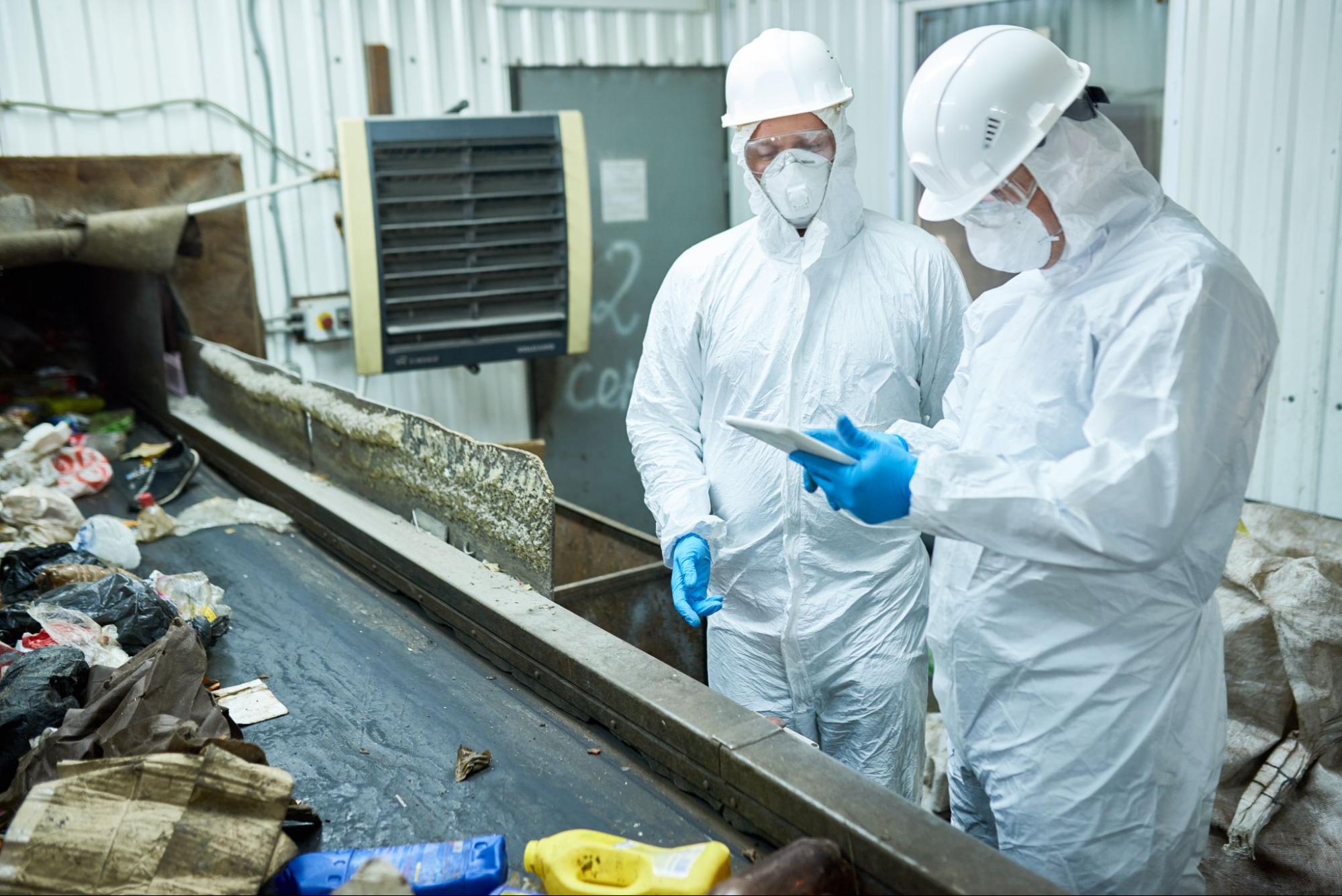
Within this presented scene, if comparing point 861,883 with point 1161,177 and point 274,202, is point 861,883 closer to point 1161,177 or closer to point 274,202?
point 1161,177

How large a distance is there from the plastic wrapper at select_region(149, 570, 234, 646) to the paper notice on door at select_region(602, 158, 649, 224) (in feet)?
7.81

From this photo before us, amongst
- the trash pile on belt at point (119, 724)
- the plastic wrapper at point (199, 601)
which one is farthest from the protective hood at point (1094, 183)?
the plastic wrapper at point (199, 601)

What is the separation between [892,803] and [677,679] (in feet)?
1.39

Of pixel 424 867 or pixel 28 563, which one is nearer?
pixel 424 867

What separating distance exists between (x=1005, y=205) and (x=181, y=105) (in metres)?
3.29

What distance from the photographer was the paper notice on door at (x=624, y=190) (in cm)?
409

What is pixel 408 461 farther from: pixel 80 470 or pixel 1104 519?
pixel 1104 519

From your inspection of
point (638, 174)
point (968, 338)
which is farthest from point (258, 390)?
point (968, 338)

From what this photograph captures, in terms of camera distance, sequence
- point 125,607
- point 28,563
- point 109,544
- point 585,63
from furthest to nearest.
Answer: point 585,63 → point 109,544 → point 28,563 → point 125,607

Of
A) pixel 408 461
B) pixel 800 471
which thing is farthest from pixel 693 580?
pixel 408 461

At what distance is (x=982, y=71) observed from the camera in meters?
1.19

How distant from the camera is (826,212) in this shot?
A: 5.91 ft

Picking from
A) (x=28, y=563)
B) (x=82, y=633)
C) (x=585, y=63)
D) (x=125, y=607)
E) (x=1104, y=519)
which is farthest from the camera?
(x=585, y=63)

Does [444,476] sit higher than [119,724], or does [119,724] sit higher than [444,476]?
[444,476]
